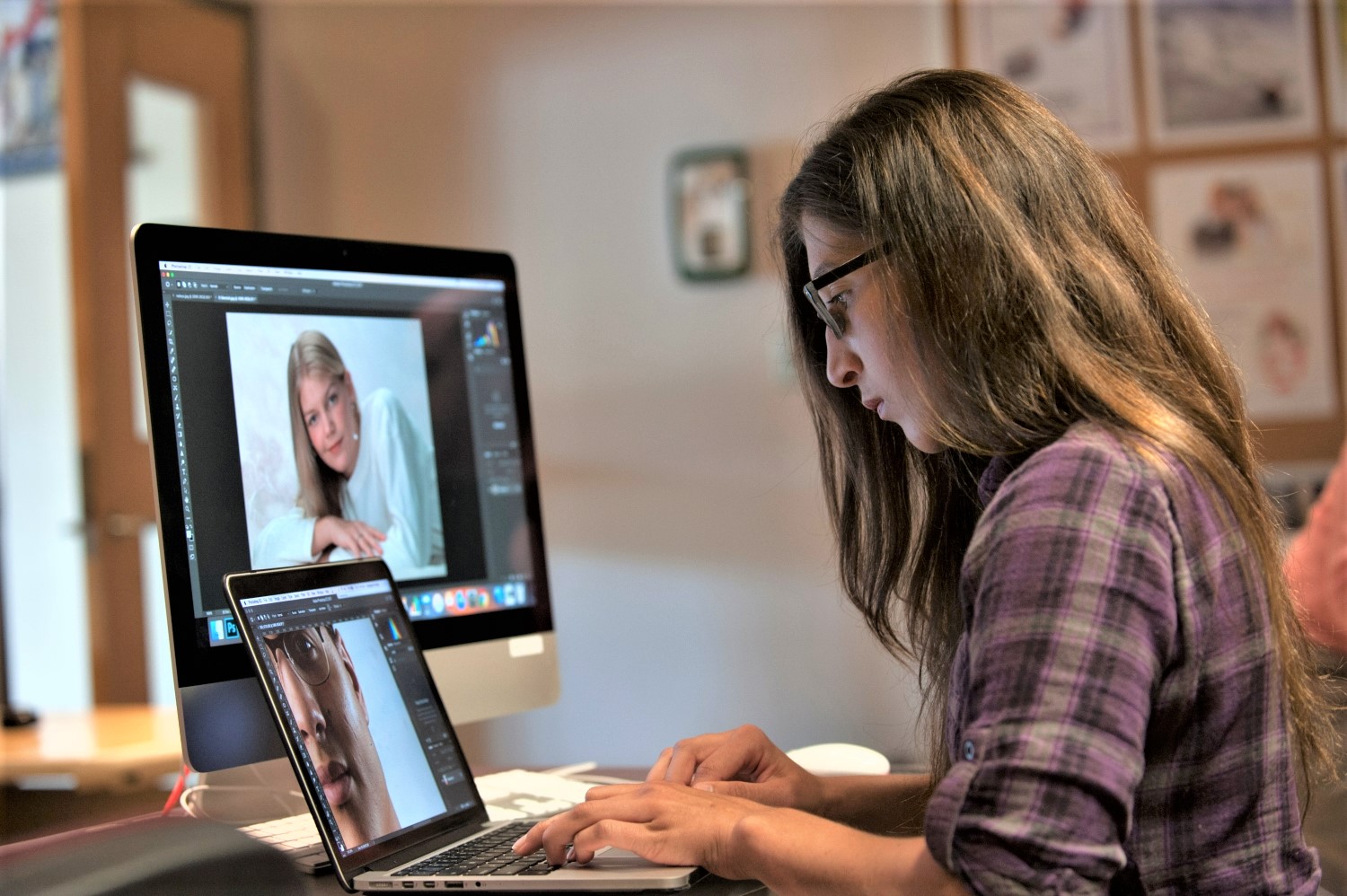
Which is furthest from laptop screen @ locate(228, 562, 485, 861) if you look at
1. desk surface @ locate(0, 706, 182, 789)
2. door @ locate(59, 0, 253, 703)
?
door @ locate(59, 0, 253, 703)

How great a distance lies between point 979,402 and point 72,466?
3.09 meters

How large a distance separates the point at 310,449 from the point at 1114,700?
726mm

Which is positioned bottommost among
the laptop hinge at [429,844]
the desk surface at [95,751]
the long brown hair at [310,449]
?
the desk surface at [95,751]

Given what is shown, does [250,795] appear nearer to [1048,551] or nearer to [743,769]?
[743,769]

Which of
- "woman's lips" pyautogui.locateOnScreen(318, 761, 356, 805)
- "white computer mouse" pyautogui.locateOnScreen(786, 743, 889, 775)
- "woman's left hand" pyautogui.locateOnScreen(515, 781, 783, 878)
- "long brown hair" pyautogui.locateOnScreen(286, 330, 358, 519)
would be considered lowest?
"white computer mouse" pyautogui.locateOnScreen(786, 743, 889, 775)

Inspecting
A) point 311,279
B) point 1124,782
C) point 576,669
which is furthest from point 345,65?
point 1124,782

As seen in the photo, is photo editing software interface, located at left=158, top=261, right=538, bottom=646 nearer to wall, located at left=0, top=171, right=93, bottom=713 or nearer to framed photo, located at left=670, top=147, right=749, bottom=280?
framed photo, located at left=670, top=147, right=749, bottom=280

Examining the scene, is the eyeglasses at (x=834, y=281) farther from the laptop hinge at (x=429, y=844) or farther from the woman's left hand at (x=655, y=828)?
the laptop hinge at (x=429, y=844)

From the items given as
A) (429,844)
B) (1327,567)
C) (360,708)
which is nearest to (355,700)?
(360,708)

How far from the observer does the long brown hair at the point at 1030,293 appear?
818 mm

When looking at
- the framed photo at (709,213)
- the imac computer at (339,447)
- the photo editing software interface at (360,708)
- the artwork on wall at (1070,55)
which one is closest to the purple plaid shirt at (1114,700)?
the photo editing software interface at (360,708)

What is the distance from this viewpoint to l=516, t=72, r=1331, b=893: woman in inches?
27.4

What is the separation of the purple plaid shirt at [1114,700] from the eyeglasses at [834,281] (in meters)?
0.22

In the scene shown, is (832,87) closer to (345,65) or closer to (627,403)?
(627,403)
